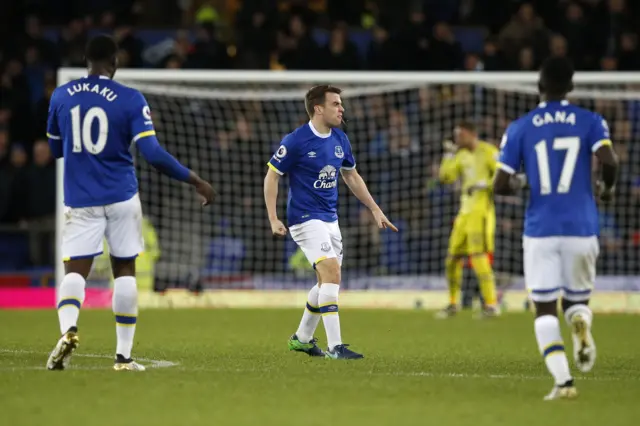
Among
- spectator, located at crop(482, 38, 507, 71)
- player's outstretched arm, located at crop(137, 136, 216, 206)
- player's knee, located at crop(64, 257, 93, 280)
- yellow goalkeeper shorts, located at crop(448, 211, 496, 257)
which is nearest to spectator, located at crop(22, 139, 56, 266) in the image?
yellow goalkeeper shorts, located at crop(448, 211, 496, 257)

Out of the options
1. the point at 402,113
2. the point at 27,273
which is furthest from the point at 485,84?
the point at 27,273

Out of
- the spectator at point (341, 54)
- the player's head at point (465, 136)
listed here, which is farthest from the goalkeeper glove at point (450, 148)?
the spectator at point (341, 54)

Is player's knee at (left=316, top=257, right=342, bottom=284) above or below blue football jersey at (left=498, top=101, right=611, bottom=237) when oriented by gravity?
below

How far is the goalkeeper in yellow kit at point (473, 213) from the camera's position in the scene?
49.5 ft

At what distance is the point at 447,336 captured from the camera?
12.3 metres

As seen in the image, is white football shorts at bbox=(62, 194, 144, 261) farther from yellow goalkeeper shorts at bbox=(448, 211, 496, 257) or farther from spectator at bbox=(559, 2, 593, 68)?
spectator at bbox=(559, 2, 593, 68)

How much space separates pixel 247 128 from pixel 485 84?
3.29m

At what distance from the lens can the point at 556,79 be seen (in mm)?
7344

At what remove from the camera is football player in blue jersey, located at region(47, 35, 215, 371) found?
8.25m

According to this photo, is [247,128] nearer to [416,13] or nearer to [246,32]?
[246,32]

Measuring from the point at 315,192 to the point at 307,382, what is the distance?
2.36 m

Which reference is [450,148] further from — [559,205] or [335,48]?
[559,205]

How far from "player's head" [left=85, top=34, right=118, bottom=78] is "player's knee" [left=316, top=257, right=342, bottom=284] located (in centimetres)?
231

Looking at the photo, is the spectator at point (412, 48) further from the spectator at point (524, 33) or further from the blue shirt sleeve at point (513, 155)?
the blue shirt sleeve at point (513, 155)
